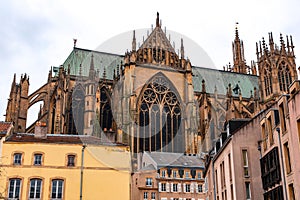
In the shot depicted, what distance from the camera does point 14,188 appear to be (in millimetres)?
23750

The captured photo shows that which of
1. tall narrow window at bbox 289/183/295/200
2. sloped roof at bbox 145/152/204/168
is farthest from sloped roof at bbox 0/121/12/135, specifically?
sloped roof at bbox 145/152/204/168

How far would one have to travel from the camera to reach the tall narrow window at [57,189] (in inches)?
949

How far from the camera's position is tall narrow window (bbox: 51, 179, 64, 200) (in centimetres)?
2411

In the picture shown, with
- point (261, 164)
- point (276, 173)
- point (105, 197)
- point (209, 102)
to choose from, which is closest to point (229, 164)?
point (261, 164)

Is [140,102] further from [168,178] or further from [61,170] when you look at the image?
[61,170]

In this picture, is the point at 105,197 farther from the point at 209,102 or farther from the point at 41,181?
the point at 209,102

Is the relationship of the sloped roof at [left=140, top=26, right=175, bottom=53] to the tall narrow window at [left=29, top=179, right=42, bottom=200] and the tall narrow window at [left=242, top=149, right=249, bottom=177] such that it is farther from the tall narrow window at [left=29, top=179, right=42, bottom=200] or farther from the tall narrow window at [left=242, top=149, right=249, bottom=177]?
the tall narrow window at [left=242, top=149, right=249, bottom=177]

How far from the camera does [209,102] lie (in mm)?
49625

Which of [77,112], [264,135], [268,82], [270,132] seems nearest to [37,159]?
[264,135]

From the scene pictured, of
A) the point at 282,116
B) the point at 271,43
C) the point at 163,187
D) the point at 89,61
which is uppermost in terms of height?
the point at 271,43

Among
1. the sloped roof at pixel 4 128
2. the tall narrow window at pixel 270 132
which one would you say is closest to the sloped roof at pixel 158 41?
the sloped roof at pixel 4 128

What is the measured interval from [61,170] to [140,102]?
803 inches

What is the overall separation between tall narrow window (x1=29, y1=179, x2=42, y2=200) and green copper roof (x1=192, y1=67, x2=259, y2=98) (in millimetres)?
33420

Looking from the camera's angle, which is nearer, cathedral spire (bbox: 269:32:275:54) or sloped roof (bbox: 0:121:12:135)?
sloped roof (bbox: 0:121:12:135)
